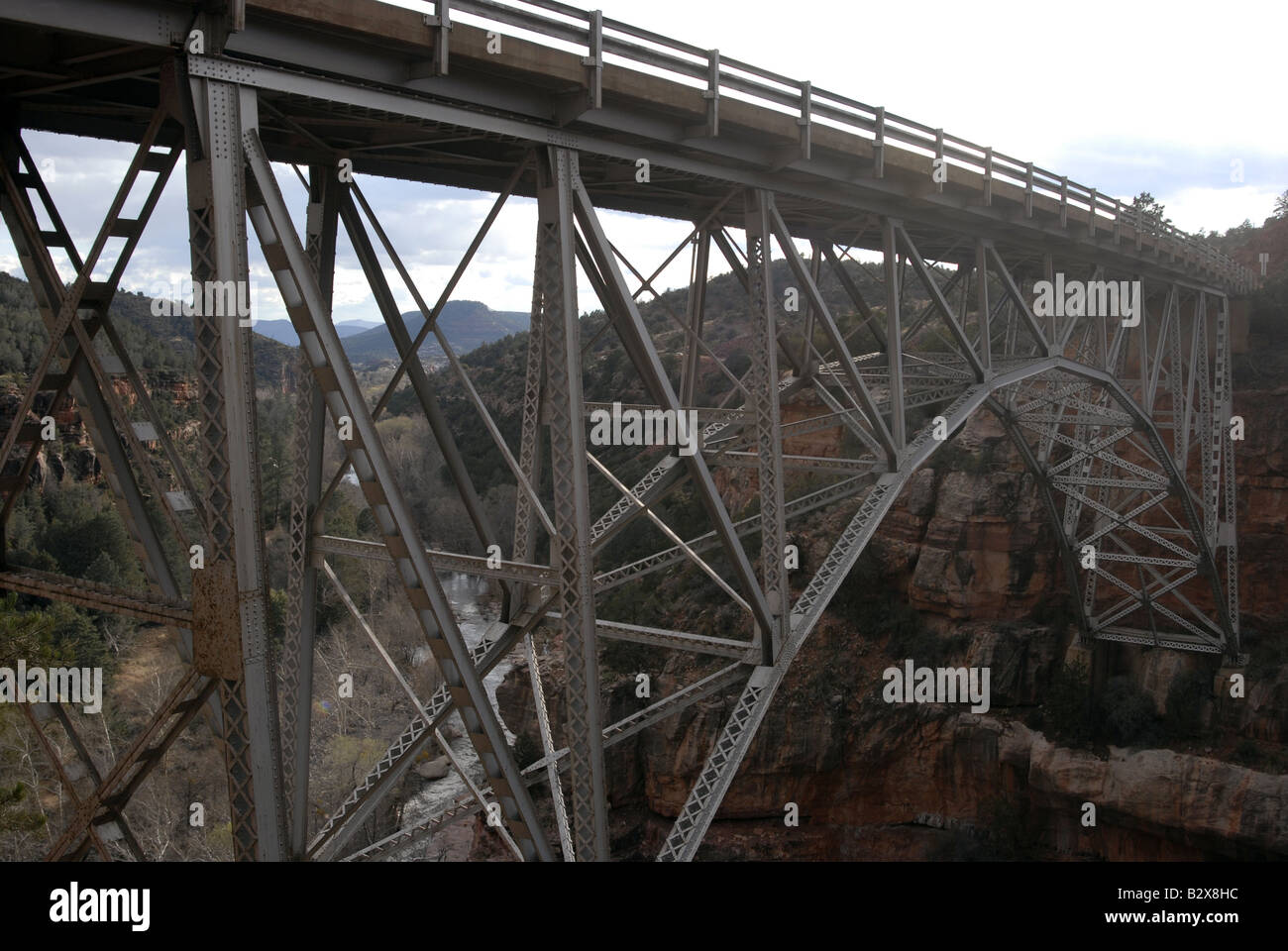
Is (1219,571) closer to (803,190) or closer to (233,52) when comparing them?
(803,190)

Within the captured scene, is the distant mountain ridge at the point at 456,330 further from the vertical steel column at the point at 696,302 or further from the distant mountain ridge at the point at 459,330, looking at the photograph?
the vertical steel column at the point at 696,302

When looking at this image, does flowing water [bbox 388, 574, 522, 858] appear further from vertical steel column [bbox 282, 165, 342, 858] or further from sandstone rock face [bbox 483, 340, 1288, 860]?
vertical steel column [bbox 282, 165, 342, 858]

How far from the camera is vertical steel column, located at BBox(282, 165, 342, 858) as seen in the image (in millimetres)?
6703

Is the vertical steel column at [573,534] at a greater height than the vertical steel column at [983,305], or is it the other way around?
the vertical steel column at [983,305]

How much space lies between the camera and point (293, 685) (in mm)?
6859
